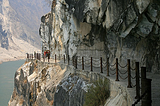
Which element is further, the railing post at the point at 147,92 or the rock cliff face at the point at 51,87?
the rock cliff face at the point at 51,87

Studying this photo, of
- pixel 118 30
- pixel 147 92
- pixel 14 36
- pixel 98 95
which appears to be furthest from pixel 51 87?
pixel 14 36

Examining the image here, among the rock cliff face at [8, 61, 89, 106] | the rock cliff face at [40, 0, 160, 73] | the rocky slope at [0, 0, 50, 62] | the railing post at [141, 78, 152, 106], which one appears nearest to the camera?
the railing post at [141, 78, 152, 106]

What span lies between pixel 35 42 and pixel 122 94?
16097 centimetres

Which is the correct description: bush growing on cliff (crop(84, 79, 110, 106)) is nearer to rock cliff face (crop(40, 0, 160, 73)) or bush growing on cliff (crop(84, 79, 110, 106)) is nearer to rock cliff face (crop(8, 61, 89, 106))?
rock cliff face (crop(8, 61, 89, 106))

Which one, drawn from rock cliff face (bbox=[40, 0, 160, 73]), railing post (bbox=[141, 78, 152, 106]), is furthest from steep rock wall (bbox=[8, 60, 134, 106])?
rock cliff face (bbox=[40, 0, 160, 73])

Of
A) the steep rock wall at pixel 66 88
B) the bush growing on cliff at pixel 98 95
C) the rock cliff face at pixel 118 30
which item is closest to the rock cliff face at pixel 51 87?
the steep rock wall at pixel 66 88

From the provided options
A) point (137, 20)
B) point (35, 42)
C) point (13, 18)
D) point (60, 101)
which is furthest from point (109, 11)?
point (13, 18)

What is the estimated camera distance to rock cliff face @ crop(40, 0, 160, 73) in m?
9.64

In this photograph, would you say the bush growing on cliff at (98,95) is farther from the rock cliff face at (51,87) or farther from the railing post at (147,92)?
the railing post at (147,92)

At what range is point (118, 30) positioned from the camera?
1140 cm

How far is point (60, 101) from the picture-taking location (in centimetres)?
1353

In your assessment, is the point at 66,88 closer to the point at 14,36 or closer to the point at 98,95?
the point at 98,95

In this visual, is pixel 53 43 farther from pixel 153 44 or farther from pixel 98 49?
pixel 153 44

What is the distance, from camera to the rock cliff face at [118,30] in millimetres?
9636
